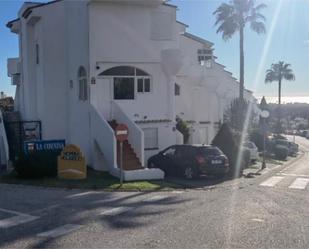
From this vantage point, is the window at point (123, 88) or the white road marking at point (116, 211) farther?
the window at point (123, 88)

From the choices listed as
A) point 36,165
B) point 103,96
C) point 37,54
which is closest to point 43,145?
point 36,165

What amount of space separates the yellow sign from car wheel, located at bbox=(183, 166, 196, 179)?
14.7ft

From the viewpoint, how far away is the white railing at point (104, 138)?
2097 centimetres

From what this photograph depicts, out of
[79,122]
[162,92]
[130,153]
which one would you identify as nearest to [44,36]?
[79,122]

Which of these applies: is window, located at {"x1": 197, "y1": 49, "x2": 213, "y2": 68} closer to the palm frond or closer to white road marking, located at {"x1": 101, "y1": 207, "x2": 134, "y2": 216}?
the palm frond

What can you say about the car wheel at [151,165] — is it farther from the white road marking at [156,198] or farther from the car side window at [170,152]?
the white road marking at [156,198]

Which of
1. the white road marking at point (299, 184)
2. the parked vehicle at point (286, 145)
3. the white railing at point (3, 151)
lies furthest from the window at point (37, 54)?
the parked vehicle at point (286, 145)

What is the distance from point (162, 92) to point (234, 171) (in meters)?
5.50

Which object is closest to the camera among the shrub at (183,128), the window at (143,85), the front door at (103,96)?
the front door at (103,96)

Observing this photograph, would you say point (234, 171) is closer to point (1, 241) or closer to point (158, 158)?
point (158, 158)

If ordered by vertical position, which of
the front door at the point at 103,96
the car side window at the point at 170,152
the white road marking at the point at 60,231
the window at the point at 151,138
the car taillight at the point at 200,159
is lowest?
the white road marking at the point at 60,231

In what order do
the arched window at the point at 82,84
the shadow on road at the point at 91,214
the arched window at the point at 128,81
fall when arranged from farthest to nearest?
the arched window at the point at 128,81 → the arched window at the point at 82,84 → the shadow on road at the point at 91,214

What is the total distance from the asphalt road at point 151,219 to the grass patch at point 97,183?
1.19 m

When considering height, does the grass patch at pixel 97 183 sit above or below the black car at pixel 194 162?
below
